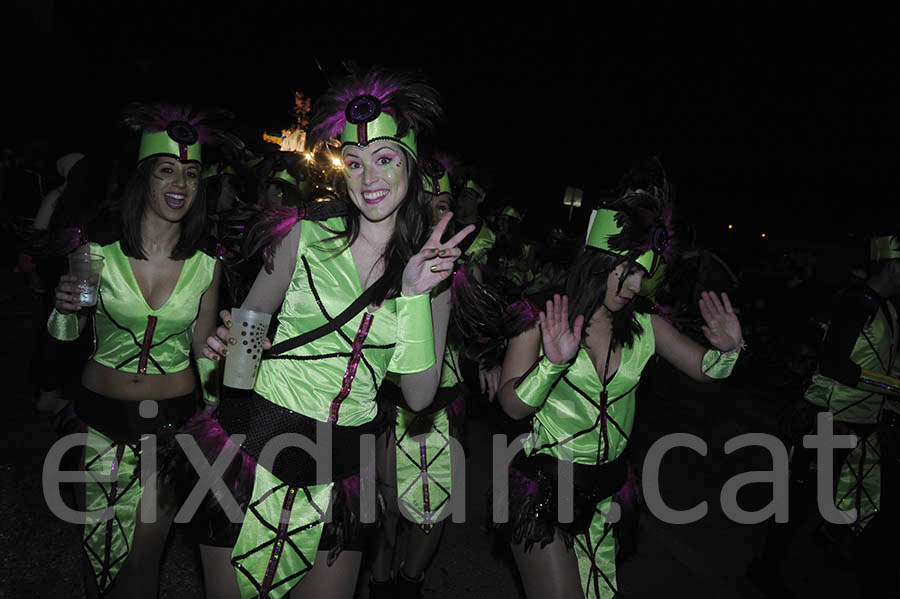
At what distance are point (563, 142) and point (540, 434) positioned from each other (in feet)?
72.9

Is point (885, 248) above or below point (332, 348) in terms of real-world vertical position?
above

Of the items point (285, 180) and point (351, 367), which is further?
point (285, 180)

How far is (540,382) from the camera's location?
102 inches

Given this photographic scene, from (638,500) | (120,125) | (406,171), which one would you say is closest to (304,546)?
(406,171)

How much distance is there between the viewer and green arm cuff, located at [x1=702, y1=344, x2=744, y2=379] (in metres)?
3.07

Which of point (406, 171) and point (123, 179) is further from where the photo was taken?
point (123, 179)

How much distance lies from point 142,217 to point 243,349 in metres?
1.59

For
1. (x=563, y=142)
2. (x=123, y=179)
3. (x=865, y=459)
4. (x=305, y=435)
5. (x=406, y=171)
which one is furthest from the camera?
(x=563, y=142)

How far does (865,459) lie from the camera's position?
4.28m

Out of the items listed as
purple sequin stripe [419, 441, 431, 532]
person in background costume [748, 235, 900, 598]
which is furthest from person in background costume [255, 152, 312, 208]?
person in background costume [748, 235, 900, 598]

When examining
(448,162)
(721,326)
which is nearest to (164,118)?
(448,162)

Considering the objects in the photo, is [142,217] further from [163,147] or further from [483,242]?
[483,242]

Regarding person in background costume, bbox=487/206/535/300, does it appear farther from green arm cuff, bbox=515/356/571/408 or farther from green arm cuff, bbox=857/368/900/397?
green arm cuff, bbox=515/356/571/408

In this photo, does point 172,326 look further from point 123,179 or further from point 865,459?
point 865,459
